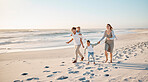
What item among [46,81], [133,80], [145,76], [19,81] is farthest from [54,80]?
[145,76]

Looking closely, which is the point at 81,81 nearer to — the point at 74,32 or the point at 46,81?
the point at 46,81

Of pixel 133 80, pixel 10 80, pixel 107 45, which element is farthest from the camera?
pixel 107 45

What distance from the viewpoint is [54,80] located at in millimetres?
3490

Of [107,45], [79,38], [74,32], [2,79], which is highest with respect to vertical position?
[74,32]

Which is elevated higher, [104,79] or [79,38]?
[79,38]

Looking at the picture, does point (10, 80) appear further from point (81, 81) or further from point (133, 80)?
point (133, 80)

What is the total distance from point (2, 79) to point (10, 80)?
0.41m

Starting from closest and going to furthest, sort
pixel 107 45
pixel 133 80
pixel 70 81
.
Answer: pixel 133 80 < pixel 70 81 < pixel 107 45

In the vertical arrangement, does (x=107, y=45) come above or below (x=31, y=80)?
above

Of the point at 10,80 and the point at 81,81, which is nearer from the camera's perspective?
the point at 81,81

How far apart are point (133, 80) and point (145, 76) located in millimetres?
562

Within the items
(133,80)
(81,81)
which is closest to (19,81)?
(81,81)

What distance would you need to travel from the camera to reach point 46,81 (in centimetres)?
345

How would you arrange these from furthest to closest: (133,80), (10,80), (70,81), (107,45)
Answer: (107,45)
(10,80)
(70,81)
(133,80)
